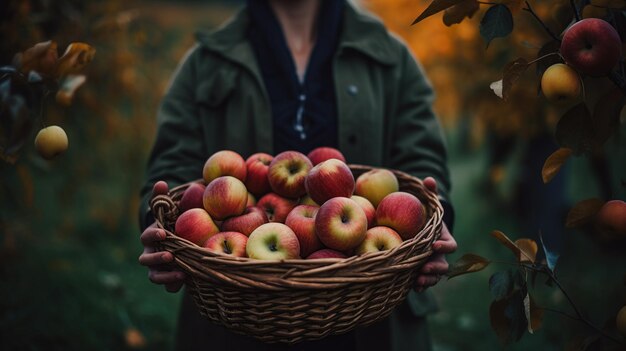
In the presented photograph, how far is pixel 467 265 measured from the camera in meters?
1.27

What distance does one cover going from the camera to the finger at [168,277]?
1.34m

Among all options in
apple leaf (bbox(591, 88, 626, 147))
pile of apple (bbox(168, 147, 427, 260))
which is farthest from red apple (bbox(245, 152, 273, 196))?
apple leaf (bbox(591, 88, 626, 147))

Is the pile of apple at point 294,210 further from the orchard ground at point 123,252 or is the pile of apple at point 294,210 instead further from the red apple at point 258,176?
the orchard ground at point 123,252

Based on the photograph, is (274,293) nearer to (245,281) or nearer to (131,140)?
(245,281)

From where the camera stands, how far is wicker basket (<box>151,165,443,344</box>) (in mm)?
1160

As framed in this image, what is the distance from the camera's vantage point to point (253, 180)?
1.67m

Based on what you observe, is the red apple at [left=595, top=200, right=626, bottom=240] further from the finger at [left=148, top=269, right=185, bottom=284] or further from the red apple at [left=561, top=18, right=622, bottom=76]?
the finger at [left=148, top=269, right=185, bottom=284]

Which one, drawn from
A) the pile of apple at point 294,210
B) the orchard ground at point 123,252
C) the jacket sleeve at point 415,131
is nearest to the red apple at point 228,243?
the pile of apple at point 294,210

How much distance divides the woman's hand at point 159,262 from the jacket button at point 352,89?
93 centimetres

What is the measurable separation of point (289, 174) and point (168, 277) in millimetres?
455

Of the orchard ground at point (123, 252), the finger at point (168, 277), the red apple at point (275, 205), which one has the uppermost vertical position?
the red apple at point (275, 205)

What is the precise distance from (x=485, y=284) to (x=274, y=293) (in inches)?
128

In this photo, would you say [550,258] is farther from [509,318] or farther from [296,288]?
[296,288]

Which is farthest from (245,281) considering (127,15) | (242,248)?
(127,15)
